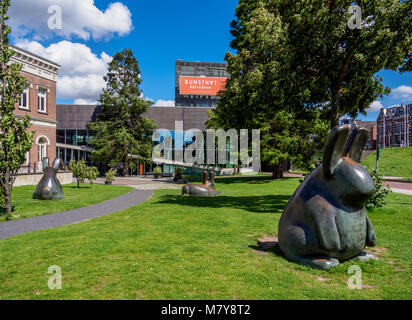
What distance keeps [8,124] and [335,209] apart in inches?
445

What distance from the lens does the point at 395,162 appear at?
154 ft

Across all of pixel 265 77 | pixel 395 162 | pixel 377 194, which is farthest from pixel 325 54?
pixel 395 162

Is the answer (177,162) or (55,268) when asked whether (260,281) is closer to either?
(55,268)

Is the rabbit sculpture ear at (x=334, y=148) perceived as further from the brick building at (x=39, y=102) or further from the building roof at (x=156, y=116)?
the building roof at (x=156, y=116)

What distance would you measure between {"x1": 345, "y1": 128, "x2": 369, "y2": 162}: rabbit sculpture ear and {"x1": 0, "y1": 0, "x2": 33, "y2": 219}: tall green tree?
1116 cm

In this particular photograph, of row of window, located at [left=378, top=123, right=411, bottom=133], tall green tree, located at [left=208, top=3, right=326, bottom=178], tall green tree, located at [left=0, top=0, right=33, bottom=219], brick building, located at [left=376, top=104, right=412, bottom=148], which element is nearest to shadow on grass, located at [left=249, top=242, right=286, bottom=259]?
tall green tree, located at [left=208, top=3, right=326, bottom=178]

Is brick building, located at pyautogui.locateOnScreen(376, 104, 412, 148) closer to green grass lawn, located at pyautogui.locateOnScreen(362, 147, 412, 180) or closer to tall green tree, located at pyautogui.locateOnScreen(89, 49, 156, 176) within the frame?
green grass lawn, located at pyautogui.locateOnScreen(362, 147, 412, 180)

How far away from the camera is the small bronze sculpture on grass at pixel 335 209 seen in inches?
195

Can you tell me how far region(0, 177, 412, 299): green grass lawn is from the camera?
4.36 m

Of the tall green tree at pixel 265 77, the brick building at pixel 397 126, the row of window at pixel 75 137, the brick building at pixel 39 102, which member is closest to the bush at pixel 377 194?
the tall green tree at pixel 265 77

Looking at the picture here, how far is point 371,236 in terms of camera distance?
541 cm

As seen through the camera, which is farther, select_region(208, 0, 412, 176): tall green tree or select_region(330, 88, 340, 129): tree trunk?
select_region(330, 88, 340, 129): tree trunk

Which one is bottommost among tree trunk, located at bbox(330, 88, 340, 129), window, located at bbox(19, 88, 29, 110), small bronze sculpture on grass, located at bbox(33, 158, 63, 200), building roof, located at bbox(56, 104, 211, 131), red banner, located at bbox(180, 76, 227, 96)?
small bronze sculpture on grass, located at bbox(33, 158, 63, 200)
